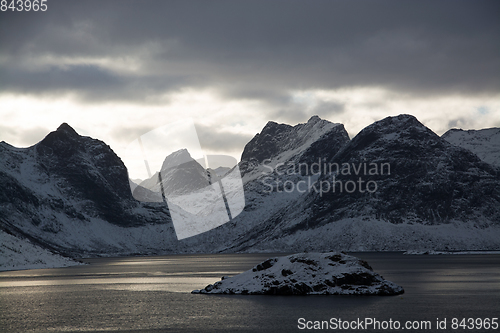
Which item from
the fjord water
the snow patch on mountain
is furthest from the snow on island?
the snow patch on mountain

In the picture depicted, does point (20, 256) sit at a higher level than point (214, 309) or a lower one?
higher

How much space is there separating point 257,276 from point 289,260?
538cm

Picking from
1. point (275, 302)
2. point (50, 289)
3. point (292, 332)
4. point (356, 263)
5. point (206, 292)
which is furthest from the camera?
point (50, 289)

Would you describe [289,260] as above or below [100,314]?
above

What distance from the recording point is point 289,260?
65.4 metres

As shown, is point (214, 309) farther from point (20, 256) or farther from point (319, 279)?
point (20, 256)

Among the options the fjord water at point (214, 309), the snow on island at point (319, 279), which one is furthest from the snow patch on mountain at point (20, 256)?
the snow on island at point (319, 279)

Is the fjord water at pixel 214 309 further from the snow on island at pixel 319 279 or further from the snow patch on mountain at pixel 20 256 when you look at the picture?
the snow patch on mountain at pixel 20 256

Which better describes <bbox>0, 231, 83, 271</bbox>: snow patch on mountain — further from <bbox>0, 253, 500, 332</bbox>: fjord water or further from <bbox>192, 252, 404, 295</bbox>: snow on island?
<bbox>192, 252, 404, 295</bbox>: snow on island

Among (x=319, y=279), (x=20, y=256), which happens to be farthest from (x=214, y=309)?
(x=20, y=256)

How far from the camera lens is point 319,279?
63062 millimetres

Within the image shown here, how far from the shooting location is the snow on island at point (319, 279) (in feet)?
204

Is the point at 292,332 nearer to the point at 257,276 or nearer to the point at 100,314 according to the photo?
the point at 100,314

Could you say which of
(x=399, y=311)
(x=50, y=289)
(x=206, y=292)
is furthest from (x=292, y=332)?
(x=50, y=289)
